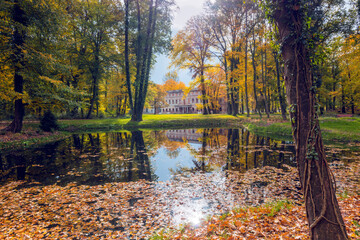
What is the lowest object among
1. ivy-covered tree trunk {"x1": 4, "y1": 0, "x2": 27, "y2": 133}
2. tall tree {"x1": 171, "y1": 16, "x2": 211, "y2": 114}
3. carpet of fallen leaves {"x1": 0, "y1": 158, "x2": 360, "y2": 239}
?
carpet of fallen leaves {"x1": 0, "y1": 158, "x2": 360, "y2": 239}

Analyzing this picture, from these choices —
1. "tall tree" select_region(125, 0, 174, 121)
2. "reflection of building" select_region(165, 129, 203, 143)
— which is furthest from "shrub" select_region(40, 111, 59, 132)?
"reflection of building" select_region(165, 129, 203, 143)

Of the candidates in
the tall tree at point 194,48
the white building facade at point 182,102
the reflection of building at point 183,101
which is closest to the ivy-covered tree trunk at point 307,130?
the tall tree at point 194,48

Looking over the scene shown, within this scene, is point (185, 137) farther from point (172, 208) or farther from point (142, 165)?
point (172, 208)

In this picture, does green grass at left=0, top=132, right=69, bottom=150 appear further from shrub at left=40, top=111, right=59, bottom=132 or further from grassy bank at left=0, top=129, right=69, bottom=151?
shrub at left=40, top=111, right=59, bottom=132

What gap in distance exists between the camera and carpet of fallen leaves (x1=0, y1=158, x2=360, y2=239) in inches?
150

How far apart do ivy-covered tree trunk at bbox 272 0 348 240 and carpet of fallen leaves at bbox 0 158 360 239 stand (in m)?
0.93

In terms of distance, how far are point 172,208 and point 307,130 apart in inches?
155

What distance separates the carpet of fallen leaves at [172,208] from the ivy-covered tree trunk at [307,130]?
36.7 inches

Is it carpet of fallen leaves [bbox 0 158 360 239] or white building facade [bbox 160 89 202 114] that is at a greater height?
white building facade [bbox 160 89 202 114]

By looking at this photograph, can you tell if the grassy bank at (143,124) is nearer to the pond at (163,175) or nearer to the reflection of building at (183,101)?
the pond at (163,175)

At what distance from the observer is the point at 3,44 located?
47.1 feet

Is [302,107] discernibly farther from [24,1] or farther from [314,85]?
[24,1]

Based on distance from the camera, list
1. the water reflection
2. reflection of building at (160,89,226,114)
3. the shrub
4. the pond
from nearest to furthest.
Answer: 1. the pond
2. the water reflection
3. the shrub
4. reflection of building at (160,89,226,114)

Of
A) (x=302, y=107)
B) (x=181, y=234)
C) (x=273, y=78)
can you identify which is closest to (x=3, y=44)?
(x=181, y=234)
